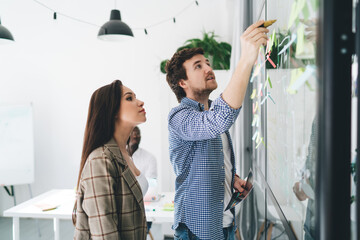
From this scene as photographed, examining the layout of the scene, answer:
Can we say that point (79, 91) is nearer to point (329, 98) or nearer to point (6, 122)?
point (6, 122)

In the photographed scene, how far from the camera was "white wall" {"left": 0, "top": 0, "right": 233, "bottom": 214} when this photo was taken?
13.5ft

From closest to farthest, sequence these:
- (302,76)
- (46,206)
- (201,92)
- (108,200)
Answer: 1. (302,76)
2. (108,200)
3. (201,92)
4. (46,206)

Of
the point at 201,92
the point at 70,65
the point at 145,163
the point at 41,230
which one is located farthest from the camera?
the point at 70,65

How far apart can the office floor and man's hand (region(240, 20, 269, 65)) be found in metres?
2.89

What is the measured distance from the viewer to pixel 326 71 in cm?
49

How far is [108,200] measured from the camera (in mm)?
1153

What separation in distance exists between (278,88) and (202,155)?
1.41 feet

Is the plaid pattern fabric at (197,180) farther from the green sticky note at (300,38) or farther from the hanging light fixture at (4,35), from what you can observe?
the hanging light fixture at (4,35)

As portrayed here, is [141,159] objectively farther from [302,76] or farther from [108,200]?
[302,76]

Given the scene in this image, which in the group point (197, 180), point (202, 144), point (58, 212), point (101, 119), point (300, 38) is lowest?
point (58, 212)

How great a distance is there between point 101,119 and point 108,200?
1.22ft

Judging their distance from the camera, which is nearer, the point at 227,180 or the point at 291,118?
the point at 291,118

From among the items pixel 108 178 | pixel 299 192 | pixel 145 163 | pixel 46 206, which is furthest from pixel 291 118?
pixel 145 163

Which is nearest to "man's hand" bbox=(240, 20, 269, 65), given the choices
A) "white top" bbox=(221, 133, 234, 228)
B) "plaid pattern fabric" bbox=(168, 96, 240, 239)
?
"plaid pattern fabric" bbox=(168, 96, 240, 239)
